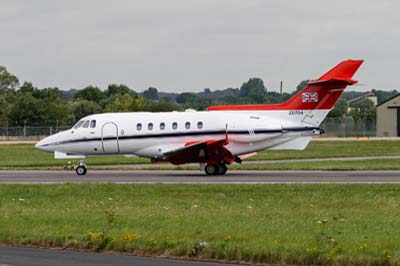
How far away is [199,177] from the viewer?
115 ft

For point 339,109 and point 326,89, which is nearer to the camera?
point 326,89

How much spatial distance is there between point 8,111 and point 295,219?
93.1m

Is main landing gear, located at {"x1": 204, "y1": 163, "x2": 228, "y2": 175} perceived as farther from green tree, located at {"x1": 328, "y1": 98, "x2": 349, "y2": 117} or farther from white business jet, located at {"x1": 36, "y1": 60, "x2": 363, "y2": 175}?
green tree, located at {"x1": 328, "y1": 98, "x2": 349, "y2": 117}

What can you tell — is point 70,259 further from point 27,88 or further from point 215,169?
point 27,88

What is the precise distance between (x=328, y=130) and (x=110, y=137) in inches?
1554

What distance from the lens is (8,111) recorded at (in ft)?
360

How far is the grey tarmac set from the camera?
50.1 ft

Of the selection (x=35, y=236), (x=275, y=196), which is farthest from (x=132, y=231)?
(x=275, y=196)

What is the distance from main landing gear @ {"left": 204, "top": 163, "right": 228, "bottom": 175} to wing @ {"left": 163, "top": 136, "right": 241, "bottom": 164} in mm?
142

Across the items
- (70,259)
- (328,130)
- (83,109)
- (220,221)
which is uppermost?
(83,109)

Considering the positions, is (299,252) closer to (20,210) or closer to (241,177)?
(20,210)

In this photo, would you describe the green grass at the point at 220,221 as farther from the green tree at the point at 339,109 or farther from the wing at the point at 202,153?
the green tree at the point at 339,109

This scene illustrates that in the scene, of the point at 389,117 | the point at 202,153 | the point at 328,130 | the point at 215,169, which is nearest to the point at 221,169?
the point at 215,169

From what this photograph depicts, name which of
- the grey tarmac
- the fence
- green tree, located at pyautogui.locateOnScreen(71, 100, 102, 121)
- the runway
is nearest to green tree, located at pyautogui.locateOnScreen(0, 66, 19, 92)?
green tree, located at pyautogui.locateOnScreen(71, 100, 102, 121)
